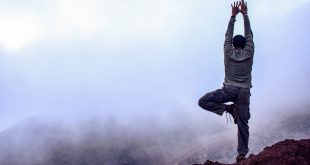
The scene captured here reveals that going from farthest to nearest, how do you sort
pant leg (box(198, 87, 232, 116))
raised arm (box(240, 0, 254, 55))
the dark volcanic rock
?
pant leg (box(198, 87, 232, 116)) → raised arm (box(240, 0, 254, 55)) → the dark volcanic rock

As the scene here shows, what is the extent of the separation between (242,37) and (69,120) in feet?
149

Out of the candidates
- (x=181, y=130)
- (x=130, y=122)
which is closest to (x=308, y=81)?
(x=181, y=130)

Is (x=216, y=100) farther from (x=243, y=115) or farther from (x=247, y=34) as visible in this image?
(x=247, y=34)

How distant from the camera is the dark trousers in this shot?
10.5 metres

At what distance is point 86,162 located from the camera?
37.7 m

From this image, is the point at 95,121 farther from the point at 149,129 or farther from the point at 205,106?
the point at 205,106

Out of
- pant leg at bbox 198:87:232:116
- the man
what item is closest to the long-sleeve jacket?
the man

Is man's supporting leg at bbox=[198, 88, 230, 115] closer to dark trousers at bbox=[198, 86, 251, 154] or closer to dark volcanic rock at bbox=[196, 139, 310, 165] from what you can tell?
dark trousers at bbox=[198, 86, 251, 154]

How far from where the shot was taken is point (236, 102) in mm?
10672

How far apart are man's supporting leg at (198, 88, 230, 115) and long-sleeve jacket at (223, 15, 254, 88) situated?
0.30 meters

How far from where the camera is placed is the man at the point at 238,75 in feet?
34.4

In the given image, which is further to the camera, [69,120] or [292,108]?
[69,120]

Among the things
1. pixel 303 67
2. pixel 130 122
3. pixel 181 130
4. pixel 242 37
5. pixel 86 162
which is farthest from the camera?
pixel 130 122

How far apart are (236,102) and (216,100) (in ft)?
1.44
